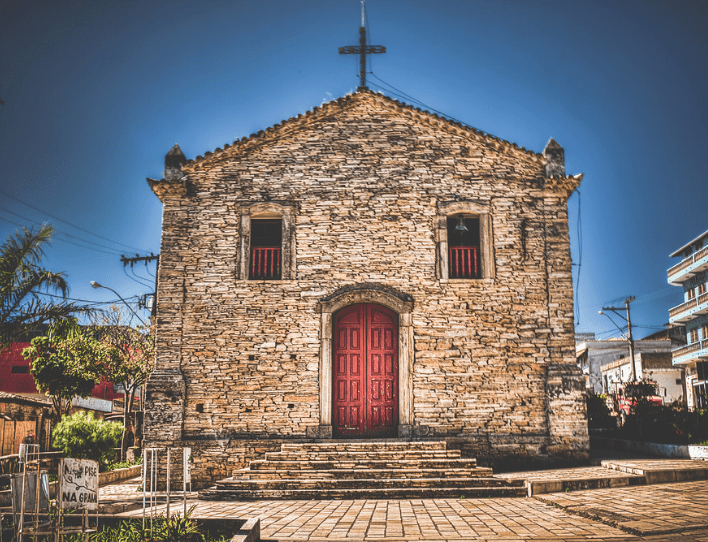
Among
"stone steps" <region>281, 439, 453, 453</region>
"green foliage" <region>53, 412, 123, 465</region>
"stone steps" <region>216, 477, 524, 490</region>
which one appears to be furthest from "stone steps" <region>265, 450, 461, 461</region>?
"green foliage" <region>53, 412, 123, 465</region>

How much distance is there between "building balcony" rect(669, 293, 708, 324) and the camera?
35875 millimetres

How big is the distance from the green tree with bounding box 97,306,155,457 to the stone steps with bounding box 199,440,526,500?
7631mm

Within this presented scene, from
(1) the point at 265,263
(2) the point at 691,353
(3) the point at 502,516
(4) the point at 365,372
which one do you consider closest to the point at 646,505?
(3) the point at 502,516

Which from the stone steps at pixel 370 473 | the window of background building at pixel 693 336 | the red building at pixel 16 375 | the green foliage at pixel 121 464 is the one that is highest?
the window of background building at pixel 693 336

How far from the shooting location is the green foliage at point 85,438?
40.9 ft

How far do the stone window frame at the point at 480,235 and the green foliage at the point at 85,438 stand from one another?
8849 mm

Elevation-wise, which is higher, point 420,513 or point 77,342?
point 77,342

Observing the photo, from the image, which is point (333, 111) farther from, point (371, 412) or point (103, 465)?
point (103, 465)

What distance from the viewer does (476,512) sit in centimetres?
784

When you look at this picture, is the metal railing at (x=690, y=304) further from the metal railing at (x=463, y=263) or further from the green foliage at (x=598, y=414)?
the metal railing at (x=463, y=263)

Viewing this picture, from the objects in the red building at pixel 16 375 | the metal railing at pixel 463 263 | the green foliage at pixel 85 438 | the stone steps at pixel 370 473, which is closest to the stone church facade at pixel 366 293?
the metal railing at pixel 463 263

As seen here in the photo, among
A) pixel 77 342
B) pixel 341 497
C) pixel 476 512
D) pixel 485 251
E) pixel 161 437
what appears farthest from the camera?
pixel 77 342

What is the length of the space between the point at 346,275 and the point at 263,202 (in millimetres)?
2700

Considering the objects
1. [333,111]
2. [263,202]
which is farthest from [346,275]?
[333,111]
